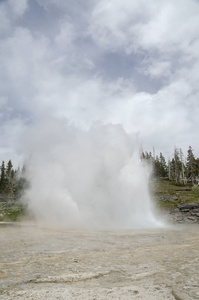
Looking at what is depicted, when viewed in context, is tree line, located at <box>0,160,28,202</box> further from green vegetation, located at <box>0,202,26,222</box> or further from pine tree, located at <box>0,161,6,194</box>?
green vegetation, located at <box>0,202,26,222</box>

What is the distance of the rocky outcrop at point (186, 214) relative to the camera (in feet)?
96.9

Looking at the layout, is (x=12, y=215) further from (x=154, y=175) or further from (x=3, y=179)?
(x=154, y=175)

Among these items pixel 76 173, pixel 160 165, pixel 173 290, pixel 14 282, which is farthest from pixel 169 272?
pixel 160 165

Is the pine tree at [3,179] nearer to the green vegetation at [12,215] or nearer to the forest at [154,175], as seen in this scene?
the forest at [154,175]

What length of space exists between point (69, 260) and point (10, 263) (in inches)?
69.8

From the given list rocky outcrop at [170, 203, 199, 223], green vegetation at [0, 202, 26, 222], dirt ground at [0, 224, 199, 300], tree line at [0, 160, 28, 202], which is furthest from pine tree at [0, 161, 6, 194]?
Result: dirt ground at [0, 224, 199, 300]

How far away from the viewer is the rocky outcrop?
29.5 meters

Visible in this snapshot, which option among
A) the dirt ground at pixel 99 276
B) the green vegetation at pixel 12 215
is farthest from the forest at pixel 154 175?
the dirt ground at pixel 99 276

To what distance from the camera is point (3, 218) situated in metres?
37.2

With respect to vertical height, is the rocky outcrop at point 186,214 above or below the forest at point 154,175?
below

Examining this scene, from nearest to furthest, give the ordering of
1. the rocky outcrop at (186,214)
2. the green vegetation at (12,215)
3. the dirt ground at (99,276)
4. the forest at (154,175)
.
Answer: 1. the dirt ground at (99,276)
2. the rocky outcrop at (186,214)
3. the green vegetation at (12,215)
4. the forest at (154,175)

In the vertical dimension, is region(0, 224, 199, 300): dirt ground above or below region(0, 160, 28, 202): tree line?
below

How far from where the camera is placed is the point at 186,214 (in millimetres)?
32312

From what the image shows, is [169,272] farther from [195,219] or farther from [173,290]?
[195,219]
